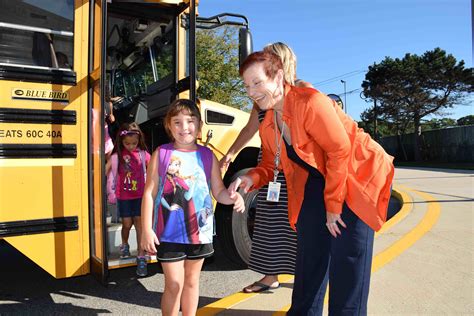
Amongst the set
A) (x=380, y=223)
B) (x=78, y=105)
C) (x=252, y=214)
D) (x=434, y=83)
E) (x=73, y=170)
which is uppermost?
(x=434, y=83)

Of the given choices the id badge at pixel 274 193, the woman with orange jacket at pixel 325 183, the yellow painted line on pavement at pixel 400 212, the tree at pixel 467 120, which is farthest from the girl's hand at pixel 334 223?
the tree at pixel 467 120

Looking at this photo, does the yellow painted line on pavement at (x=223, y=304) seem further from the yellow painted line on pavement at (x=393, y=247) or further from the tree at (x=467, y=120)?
the tree at (x=467, y=120)

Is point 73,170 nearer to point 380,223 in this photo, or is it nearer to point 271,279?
point 271,279

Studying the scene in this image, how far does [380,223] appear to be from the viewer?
1781 mm

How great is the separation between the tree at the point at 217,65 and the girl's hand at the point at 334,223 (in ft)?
56.3

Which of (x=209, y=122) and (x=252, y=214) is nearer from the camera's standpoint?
(x=209, y=122)

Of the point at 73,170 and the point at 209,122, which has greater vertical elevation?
the point at 209,122

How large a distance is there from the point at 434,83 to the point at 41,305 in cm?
3496

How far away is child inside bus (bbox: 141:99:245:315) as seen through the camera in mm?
2062

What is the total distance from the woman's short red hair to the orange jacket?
107 millimetres

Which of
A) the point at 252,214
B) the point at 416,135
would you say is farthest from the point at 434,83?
the point at 252,214

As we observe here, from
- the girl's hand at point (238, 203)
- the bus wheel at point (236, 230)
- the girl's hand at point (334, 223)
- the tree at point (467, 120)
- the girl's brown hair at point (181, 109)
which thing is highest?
the tree at point (467, 120)

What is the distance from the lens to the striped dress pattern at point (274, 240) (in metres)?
2.84

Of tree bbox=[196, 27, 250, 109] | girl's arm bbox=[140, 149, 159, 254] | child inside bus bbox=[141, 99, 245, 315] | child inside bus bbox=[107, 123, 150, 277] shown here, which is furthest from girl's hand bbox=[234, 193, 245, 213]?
tree bbox=[196, 27, 250, 109]
